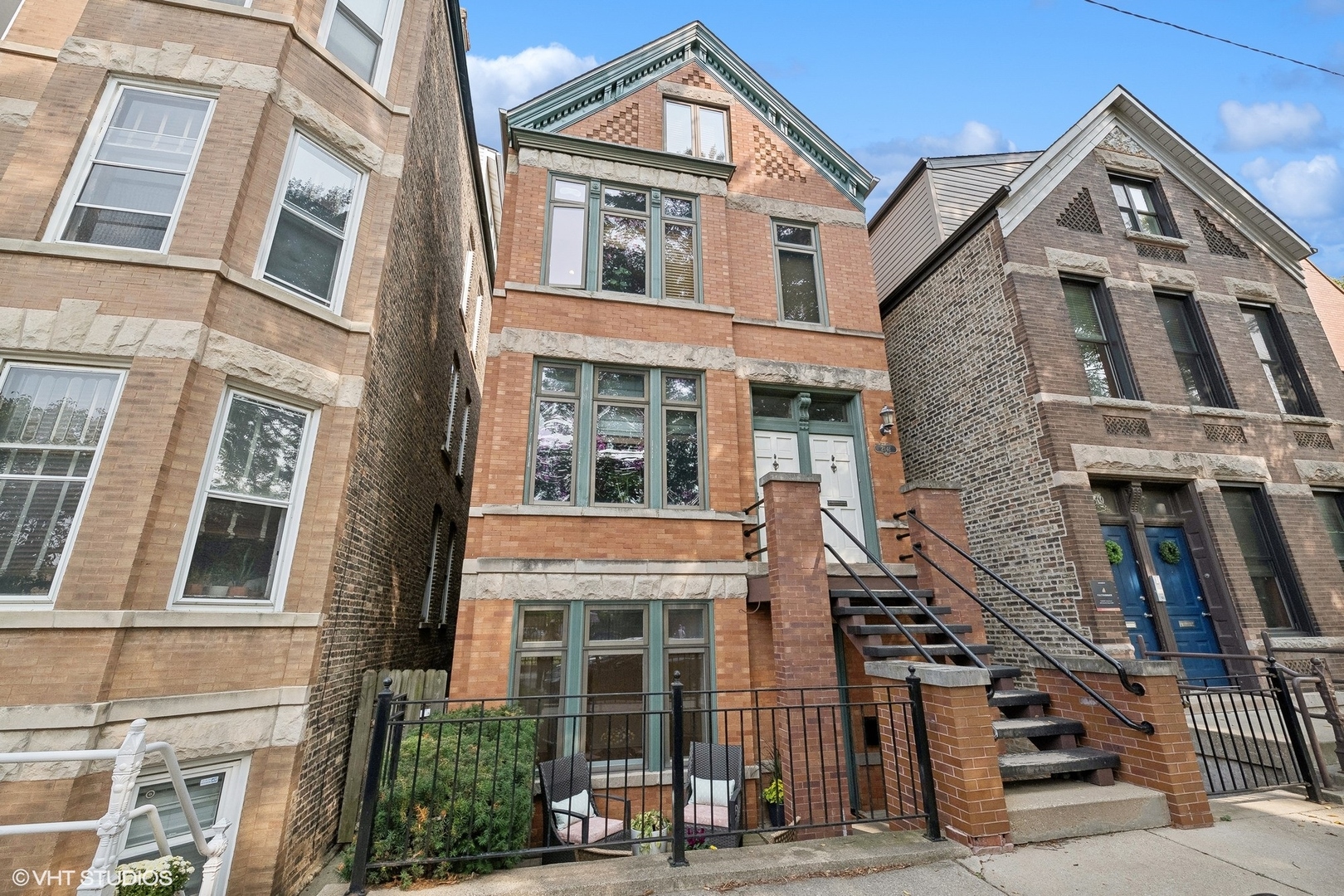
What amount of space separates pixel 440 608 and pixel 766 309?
904 centimetres

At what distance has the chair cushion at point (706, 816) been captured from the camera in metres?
5.57

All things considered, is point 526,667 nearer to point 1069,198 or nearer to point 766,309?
point 766,309

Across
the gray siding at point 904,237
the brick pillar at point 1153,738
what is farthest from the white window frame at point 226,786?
the gray siding at point 904,237

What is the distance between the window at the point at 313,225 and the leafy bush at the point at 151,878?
5.21 m

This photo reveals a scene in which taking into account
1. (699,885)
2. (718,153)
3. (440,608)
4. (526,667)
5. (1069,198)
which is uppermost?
(718,153)

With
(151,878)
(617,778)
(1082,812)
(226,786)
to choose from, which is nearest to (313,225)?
(226,786)

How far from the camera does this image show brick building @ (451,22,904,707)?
750 cm

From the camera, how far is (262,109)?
6270mm

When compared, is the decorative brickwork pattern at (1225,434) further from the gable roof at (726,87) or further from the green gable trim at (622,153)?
the green gable trim at (622,153)

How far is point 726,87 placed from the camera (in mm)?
11109

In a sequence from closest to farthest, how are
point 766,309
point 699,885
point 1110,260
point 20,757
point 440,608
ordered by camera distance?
point 20,757
point 699,885
point 766,309
point 1110,260
point 440,608

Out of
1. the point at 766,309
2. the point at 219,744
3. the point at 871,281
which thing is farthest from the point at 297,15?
the point at 871,281

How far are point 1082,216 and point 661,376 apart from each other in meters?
8.70

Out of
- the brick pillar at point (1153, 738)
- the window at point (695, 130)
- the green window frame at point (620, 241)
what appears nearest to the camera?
the brick pillar at point (1153, 738)
